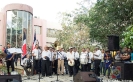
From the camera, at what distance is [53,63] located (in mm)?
12648

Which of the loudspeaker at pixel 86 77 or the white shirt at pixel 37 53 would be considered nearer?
the loudspeaker at pixel 86 77

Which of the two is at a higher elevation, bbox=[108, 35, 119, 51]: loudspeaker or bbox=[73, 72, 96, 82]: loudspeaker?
bbox=[108, 35, 119, 51]: loudspeaker

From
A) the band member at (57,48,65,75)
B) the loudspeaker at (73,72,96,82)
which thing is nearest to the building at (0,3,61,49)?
the band member at (57,48,65,75)

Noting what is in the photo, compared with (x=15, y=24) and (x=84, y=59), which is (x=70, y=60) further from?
(x=15, y=24)

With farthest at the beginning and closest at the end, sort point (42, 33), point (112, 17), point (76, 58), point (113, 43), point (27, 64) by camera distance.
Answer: point (42, 33)
point (112, 17)
point (76, 58)
point (27, 64)
point (113, 43)

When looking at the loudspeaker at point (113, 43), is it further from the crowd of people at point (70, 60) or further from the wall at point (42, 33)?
the wall at point (42, 33)

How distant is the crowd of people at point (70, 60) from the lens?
465 inches

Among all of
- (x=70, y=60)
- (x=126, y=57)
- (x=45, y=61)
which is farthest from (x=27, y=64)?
(x=126, y=57)

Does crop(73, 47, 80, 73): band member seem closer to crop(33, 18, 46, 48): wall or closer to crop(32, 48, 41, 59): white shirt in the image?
crop(32, 48, 41, 59): white shirt

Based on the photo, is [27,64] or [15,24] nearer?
[27,64]

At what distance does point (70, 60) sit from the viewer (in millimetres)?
12031

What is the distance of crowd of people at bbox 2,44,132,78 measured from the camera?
11.8 m

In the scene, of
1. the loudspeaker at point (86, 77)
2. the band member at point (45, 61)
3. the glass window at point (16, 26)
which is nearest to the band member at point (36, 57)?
the band member at point (45, 61)

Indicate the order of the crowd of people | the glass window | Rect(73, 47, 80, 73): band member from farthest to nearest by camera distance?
the glass window
Rect(73, 47, 80, 73): band member
the crowd of people
